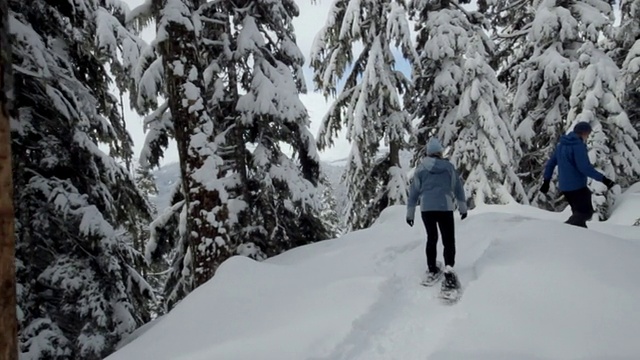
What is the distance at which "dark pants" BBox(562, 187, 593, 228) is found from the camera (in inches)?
285

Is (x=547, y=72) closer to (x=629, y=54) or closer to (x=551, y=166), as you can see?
(x=629, y=54)

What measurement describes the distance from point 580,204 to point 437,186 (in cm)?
296

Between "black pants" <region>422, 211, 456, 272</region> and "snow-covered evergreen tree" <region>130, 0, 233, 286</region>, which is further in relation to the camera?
"snow-covered evergreen tree" <region>130, 0, 233, 286</region>

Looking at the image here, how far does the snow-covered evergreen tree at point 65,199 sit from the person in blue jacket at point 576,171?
7.61 metres

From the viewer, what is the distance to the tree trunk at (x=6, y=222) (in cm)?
342

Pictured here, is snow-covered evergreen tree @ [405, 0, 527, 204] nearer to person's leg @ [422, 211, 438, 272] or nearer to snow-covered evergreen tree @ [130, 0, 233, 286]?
person's leg @ [422, 211, 438, 272]

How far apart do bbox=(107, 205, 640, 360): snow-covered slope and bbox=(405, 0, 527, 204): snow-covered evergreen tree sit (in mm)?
6754

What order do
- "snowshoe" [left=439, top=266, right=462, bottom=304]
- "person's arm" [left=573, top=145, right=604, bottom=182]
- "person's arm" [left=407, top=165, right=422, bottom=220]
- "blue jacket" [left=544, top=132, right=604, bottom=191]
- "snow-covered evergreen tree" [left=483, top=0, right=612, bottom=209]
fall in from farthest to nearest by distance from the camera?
"snow-covered evergreen tree" [left=483, top=0, right=612, bottom=209], "blue jacket" [left=544, top=132, right=604, bottom=191], "person's arm" [left=573, top=145, right=604, bottom=182], "person's arm" [left=407, top=165, right=422, bottom=220], "snowshoe" [left=439, top=266, right=462, bottom=304]

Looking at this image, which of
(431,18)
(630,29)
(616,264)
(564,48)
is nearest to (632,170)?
(564,48)

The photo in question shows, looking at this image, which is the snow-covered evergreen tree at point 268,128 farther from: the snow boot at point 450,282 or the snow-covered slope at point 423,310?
the snow boot at point 450,282

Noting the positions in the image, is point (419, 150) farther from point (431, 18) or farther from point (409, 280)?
point (409, 280)

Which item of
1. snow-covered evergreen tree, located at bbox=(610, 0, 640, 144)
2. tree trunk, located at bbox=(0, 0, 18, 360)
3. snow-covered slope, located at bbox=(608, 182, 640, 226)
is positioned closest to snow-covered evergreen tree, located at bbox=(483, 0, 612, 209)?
snow-covered evergreen tree, located at bbox=(610, 0, 640, 144)

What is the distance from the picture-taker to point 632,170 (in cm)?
1308

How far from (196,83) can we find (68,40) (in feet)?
10.4
